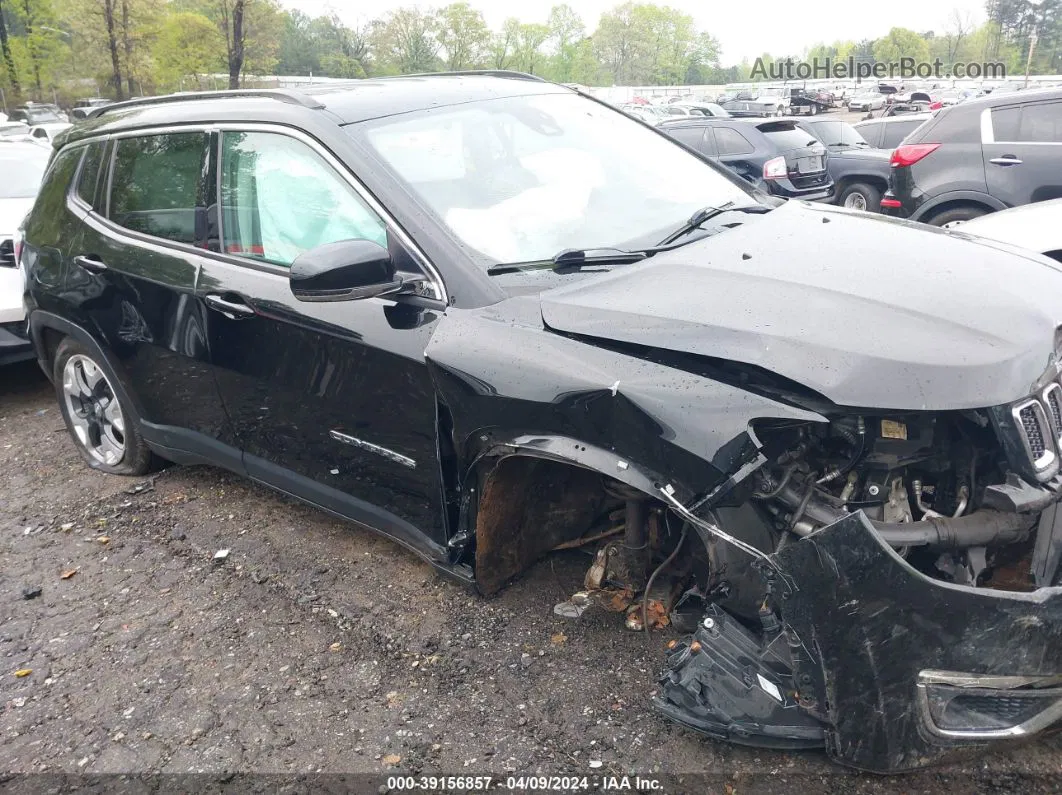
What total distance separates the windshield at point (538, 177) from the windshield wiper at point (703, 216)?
0.04 metres

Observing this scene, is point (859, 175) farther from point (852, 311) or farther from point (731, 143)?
point (852, 311)

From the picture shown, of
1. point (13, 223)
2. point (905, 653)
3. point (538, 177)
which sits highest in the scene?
point (538, 177)

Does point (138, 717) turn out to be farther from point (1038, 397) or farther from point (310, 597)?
point (1038, 397)

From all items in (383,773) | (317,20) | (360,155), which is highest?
(317,20)

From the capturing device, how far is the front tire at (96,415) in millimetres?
4406

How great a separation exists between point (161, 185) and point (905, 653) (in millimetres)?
3379

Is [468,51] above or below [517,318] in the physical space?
above

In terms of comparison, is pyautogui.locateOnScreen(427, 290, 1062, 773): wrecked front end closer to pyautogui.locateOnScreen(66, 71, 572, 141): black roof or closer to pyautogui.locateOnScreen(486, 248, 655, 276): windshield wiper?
pyautogui.locateOnScreen(486, 248, 655, 276): windshield wiper

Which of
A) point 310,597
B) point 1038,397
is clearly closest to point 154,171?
point 310,597

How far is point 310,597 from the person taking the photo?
3.43m

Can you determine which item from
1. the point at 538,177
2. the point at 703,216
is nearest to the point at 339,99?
the point at 538,177

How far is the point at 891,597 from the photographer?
6.36ft

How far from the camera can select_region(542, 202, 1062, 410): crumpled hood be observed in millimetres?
2125

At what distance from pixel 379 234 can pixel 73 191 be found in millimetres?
2289
